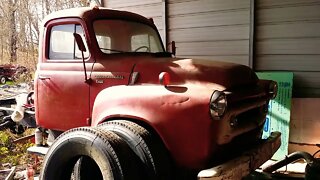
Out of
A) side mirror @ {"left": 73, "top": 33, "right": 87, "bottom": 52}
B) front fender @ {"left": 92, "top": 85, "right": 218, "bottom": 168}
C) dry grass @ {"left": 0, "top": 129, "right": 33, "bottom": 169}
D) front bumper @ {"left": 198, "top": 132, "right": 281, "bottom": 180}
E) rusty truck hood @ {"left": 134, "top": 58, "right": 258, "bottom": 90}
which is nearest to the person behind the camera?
front bumper @ {"left": 198, "top": 132, "right": 281, "bottom": 180}

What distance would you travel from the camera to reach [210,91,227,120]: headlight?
2.66 meters

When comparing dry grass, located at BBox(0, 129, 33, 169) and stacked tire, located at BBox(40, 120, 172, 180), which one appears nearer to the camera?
stacked tire, located at BBox(40, 120, 172, 180)

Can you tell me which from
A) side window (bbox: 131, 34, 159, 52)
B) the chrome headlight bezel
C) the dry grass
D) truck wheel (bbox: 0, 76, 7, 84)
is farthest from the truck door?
truck wheel (bbox: 0, 76, 7, 84)

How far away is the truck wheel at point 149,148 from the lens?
109 inches

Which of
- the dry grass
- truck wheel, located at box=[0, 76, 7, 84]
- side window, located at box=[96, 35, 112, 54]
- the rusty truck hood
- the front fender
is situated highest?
side window, located at box=[96, 35, 112, 54]

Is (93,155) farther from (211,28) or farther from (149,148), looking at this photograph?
(211,28)

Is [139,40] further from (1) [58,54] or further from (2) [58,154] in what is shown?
(2) [58,154]

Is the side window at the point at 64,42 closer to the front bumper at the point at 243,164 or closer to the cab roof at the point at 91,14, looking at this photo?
the cab roof at the point at 91,14

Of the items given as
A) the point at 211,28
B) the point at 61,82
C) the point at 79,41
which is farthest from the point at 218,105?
the point at 211,28

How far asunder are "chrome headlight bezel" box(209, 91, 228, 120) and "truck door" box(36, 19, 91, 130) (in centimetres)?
146

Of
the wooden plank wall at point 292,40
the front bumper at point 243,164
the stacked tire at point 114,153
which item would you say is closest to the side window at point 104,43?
the stacked tire at point 114,153

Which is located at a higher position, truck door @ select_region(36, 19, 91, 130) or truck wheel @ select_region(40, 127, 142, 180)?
truck door @ select_region(36, 19, 91, 130)

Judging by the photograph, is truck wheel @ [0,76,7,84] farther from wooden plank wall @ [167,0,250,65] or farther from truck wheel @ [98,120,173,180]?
truck wheel @ [98,120,173,180]

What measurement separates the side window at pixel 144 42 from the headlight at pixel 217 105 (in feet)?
5.00
